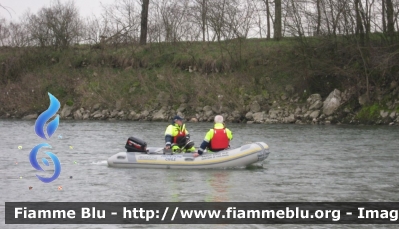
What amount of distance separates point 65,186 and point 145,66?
28.8 metres

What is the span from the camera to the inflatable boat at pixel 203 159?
18.5 metres

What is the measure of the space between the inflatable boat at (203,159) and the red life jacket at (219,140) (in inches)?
8.1

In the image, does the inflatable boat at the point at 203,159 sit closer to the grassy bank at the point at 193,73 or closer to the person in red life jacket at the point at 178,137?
the person in red life jacket at the point at 178,137

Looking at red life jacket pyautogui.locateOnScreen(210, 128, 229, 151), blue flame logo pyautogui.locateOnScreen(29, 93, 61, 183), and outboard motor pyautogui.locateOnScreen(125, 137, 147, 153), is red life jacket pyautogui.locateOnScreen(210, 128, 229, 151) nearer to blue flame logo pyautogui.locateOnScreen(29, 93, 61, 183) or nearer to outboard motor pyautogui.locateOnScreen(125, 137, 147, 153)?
outboard motor pyautogui.locateOnScreen(125, 137, 147, 153)

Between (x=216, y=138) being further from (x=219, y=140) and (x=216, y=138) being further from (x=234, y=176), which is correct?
(x=234, y=176)

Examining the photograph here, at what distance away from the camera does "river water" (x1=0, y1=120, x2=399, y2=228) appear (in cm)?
1479

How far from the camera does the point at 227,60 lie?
138 ft

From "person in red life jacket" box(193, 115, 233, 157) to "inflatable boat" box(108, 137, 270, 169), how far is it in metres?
0.20

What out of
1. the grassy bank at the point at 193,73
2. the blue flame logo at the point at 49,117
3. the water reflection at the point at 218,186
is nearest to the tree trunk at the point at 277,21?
the grassy bank at the point at 193,73

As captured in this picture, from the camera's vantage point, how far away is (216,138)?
1866 cm

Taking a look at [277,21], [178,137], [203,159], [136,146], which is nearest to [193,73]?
[277,21]

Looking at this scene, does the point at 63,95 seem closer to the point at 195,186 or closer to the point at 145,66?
the point at 145,66

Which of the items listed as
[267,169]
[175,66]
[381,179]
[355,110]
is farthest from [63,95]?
[381,179]

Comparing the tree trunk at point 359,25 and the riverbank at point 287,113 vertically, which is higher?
the tree trunk at point 359,25
